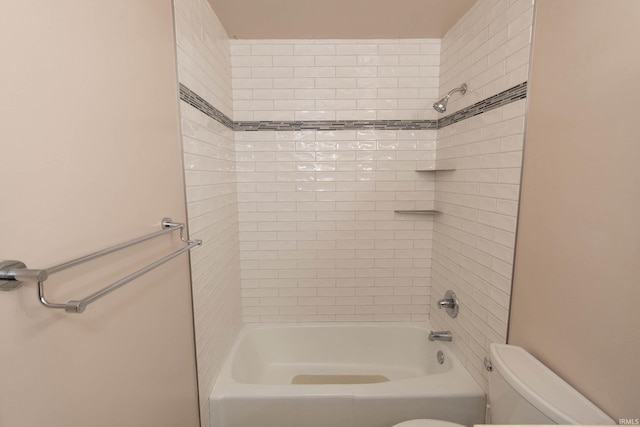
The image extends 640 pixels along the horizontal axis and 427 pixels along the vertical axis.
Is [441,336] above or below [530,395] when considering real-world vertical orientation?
below

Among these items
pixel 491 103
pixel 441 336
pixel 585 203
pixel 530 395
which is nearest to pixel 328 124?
pixel 491 103

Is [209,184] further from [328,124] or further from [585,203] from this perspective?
[585,203]

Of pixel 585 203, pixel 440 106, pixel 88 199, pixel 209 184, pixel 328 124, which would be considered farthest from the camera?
pixel 328 124

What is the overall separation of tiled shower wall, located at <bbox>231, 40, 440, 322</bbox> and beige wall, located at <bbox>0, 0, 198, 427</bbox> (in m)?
0.96

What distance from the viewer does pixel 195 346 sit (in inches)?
51.4

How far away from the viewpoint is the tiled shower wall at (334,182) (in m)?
1.95

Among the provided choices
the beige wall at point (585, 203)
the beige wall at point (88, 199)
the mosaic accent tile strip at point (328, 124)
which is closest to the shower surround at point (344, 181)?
the mosaic accent tile strip at point (328, 124)

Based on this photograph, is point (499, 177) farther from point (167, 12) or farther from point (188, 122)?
point (167, 12)

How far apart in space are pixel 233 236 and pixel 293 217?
0.45 m

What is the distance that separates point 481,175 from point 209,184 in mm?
1436

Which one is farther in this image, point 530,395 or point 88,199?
point 530,395

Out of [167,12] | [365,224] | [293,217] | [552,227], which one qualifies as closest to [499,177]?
[552,227]

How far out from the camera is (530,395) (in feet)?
2.98

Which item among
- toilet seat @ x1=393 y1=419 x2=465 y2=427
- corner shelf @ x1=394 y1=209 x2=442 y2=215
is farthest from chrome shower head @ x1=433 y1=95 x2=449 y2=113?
toilet seat @ x1=393 y1=419 x2=465 y2=427
